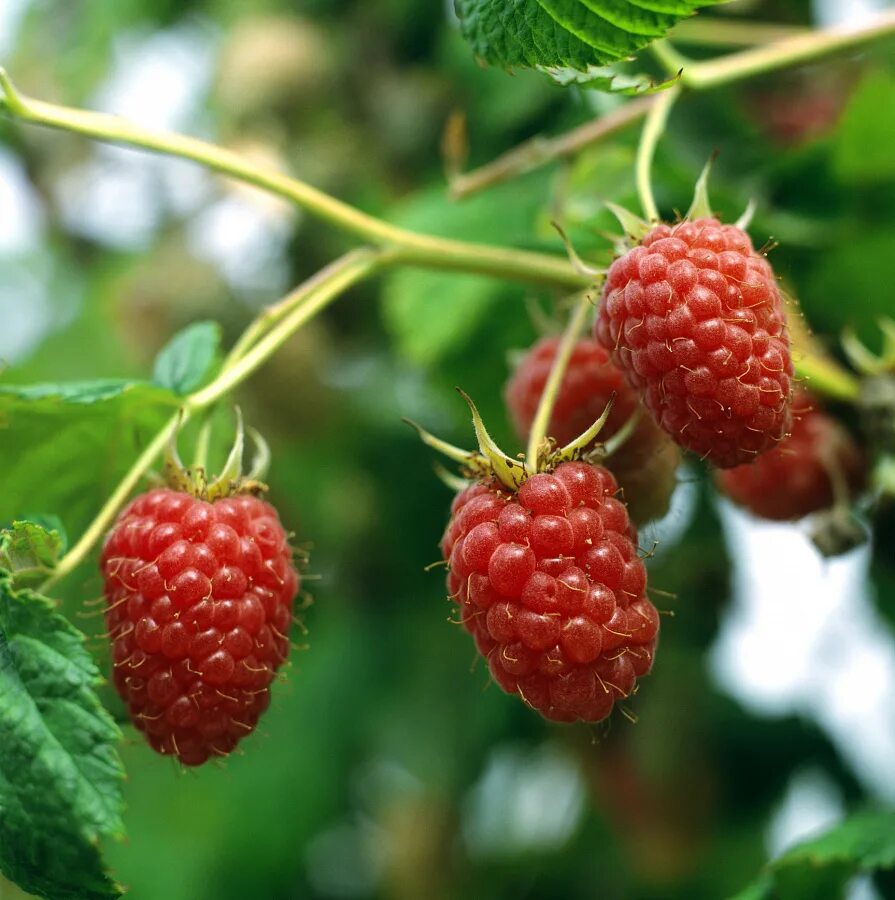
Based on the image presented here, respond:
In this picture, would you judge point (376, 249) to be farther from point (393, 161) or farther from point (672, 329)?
point (393, 161)

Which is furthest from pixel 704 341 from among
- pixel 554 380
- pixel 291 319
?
pixel 291 319

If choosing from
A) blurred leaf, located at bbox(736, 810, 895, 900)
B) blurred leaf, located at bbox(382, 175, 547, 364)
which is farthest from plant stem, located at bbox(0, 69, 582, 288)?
blurred leaf, located at bbox(736, 810, 895, 900)

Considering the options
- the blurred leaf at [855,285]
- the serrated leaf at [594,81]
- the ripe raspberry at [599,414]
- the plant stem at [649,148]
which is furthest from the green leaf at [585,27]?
the blurred leaf at [855,285]

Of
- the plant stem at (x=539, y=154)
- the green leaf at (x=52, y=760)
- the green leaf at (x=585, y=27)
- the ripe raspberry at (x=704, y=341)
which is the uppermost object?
the plant stem at (x=539, y=154)

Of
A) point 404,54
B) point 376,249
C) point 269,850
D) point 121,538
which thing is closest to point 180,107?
point 404,54

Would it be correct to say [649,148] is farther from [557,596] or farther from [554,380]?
[557,596]

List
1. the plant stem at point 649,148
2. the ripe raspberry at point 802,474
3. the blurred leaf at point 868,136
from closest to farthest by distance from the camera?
the plant stem at point 649,148 < the ripe raspberry at point 802,474 < the blurred leaf at point 868,136

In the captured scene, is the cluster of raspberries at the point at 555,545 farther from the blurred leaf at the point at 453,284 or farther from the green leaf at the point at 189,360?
the blurred leaf at the point at 453,284
